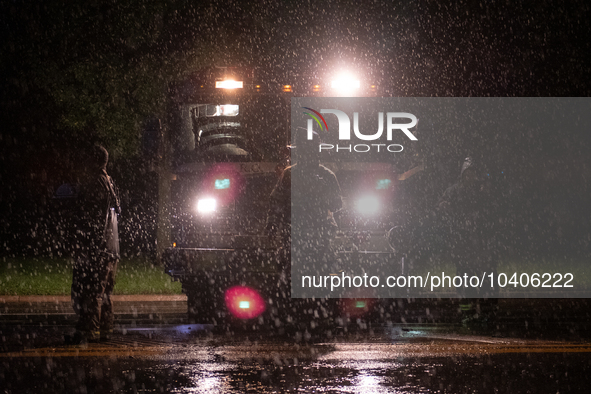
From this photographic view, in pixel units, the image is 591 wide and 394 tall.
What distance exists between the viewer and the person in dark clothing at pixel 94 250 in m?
8.12

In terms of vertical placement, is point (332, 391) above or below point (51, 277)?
below

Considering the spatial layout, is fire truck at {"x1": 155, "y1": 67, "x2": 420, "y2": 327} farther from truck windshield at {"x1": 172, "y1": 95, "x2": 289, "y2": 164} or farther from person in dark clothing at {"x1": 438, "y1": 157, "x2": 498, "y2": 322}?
person in dark clothing at {"x1": 438, "y1": 157, "x2": 498, "y2": 322}

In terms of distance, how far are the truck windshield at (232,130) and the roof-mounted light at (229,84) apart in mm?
152

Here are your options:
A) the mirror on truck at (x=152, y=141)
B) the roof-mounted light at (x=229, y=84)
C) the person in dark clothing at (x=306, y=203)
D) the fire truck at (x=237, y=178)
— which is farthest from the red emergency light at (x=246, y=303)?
Answer: the roof-mounted light at (x=229, y=84)

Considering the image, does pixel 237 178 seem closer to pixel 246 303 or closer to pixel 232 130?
pixel 232 130

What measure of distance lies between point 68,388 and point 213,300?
3343 millimetres

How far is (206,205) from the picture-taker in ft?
32.6

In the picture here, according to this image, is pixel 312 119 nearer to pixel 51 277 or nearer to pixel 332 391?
pixel 332 391


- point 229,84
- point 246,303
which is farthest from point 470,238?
point 229,84

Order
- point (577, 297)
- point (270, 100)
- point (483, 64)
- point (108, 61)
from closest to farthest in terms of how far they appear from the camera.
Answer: point (270, 100) → point (577, 297) → point (108, 61) → point (483, 64)

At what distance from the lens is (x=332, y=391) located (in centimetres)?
588

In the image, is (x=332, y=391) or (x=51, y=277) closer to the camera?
(x=332, y=391)

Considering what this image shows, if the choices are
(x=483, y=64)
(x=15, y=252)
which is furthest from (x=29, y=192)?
(x=483, y=64)

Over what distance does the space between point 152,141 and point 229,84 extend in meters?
1.32
